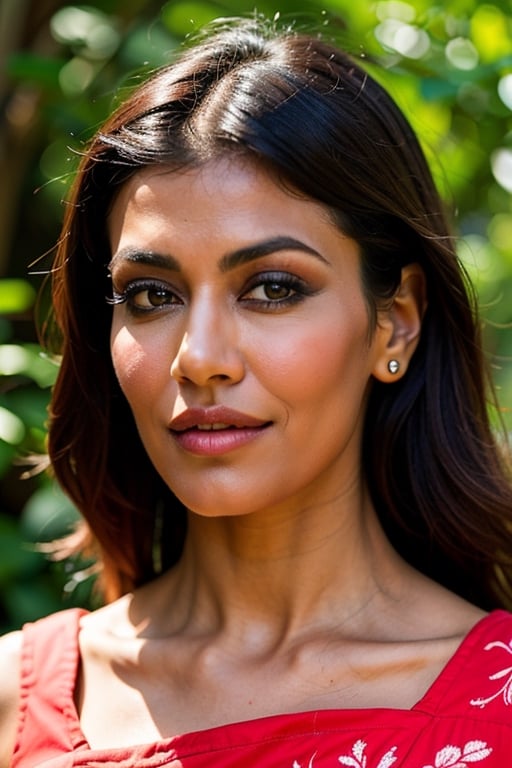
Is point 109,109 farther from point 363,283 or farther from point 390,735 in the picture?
point 390,735

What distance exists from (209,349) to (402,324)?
45 centimetres

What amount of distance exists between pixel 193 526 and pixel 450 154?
1.15 metres

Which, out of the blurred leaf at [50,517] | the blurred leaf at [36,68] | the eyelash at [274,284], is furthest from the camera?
the blurred leaf at [36,68]

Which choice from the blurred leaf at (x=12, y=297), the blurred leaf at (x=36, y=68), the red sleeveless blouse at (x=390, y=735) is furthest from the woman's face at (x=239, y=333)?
the blurred leaf at (x=36, y=68)

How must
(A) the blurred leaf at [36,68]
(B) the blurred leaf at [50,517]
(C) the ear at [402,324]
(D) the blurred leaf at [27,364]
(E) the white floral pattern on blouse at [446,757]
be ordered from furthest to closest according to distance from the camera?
(A) the blurred leaf at [36,68] < (B) the blurred leaf at [50,517] < (D) the blurred leaf at [27,364] < (C) the ear at [402,324] < (E) the white floral pattern on blouse at [446,757]

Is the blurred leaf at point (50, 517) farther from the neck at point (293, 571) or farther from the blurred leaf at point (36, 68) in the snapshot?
the blurred leaf at point (36, 68)

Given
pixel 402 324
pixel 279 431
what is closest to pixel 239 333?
pixel 279 431

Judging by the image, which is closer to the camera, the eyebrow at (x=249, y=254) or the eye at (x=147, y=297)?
the eyebrow at (x=249, y=254)

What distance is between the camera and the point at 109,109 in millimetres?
3117

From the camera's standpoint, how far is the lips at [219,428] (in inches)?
90.7

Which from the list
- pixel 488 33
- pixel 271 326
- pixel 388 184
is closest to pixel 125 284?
pixel 271 326

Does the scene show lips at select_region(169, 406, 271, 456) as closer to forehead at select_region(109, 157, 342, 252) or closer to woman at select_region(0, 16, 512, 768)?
woman at select_region(0, 16, 512, 768)

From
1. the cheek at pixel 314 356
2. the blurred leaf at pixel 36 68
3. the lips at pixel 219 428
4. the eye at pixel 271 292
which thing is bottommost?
the lips at pixel 219 428

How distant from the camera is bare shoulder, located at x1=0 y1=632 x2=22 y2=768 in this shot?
262 cm
